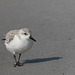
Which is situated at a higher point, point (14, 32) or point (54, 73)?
point (14, 32)

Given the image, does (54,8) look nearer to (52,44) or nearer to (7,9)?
(7,9)

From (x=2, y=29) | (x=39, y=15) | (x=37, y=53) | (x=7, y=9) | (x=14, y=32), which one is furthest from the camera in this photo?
(x=7, y=9)

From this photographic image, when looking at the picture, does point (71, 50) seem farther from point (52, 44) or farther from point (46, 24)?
point (46, 24)

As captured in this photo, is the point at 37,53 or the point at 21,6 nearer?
the point at 37,53

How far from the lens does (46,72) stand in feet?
23.6

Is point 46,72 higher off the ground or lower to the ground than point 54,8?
higher

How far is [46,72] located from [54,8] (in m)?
7.00

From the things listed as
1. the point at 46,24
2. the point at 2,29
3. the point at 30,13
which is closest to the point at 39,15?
the point at 30,13

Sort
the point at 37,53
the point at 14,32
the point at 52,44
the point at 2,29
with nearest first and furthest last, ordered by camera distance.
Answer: the point at 14,32 → the point at 37,53 → the point at 52,44 → the point at 2,29

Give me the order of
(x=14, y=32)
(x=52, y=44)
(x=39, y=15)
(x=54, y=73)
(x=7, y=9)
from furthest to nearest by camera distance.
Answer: (x=7, y=9)
(x=39, y=15)
(x=52, y=44)
(x=14, y=32)
(x=54, y=73)

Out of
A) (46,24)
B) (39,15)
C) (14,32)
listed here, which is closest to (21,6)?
(39,15)

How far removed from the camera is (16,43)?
754 centimetres

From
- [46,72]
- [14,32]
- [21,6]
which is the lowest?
[21,6]

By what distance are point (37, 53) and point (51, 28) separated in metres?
2.72
